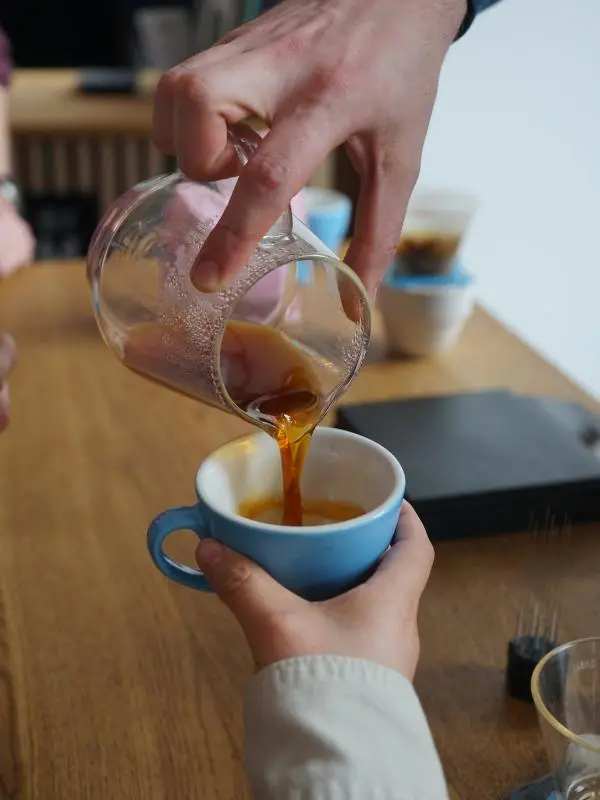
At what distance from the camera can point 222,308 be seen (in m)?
0.53

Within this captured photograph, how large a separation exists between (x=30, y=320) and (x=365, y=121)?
0.64m

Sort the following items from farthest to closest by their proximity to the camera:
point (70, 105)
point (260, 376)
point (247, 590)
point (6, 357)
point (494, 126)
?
point (70, 105) → point (494, 126) → point (6, 357) → point (260, 376) → point (247, 590)

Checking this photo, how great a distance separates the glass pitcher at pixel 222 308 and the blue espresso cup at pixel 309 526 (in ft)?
0.09

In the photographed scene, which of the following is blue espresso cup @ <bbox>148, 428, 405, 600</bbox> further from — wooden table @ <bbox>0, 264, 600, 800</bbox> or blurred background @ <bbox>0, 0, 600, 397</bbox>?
blurred background @ <bbox>0, 0, 600, 397</bbox>

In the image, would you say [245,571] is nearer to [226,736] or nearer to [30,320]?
[226,736]

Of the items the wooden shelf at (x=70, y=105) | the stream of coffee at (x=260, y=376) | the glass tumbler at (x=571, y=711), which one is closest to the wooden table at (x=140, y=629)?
the glass tumbler at (x=571, y=711)

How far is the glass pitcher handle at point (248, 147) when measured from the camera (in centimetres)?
57

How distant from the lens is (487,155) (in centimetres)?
187

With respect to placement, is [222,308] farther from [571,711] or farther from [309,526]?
[571,711]

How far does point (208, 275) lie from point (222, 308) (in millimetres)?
35

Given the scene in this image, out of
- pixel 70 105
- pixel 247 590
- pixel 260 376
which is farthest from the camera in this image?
pixel 70 105

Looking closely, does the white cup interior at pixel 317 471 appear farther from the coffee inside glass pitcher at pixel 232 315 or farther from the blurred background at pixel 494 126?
the blurred background at pixel 494 126

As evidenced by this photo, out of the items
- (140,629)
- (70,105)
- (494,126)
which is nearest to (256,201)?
(140,629)

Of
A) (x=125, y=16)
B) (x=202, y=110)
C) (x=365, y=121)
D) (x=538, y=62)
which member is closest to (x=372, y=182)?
(x=365, y=121)
